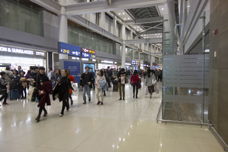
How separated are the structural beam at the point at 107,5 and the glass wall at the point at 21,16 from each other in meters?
2.51

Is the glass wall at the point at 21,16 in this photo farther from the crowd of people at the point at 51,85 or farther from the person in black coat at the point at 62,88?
the person in black coat at the point at 62,88

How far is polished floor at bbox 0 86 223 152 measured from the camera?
9.82 feet

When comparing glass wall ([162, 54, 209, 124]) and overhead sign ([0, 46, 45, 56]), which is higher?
overhead sign ([0, 46, 45, 56])

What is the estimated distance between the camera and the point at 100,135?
11.6ft

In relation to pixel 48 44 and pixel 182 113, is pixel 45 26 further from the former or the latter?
pixel 182 113

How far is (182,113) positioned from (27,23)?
1135 centimetres

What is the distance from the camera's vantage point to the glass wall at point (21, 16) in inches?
372

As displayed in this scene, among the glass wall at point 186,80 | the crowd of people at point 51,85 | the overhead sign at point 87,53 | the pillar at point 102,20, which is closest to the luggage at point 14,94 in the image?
the crowd of people at point 51,85

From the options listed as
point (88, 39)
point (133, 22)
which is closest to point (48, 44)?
point (88, 39)

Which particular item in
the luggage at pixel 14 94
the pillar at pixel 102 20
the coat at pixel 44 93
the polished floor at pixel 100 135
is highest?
the pillar at pixel 102 20

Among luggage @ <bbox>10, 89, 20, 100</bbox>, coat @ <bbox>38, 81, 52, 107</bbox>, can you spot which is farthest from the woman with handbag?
luggage @ <bbox>10, 89, 20, 100</bbox>

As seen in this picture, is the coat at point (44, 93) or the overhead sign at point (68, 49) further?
the overhead sign at point (68, 49)

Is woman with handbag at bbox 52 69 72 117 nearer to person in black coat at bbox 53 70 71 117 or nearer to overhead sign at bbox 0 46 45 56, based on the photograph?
person in black coat at bbox 53 70 71 117

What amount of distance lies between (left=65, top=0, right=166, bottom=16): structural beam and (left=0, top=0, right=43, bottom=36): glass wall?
2.51m
